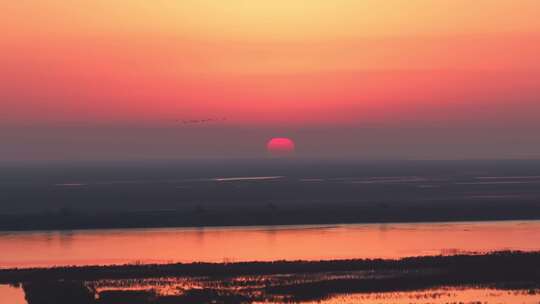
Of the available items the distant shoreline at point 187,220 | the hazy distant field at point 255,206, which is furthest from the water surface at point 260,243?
the hazy distant field at point 255,206

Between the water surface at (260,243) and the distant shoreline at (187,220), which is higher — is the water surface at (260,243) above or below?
below

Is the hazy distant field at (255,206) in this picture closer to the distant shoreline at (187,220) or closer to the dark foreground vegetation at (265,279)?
the distant shoreline at (187,220)

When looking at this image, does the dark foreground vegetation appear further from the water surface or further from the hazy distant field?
the hazy distant field

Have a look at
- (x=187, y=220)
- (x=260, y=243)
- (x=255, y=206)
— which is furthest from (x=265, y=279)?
(x=255, y=206)

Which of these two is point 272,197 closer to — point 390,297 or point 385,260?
point 385,260

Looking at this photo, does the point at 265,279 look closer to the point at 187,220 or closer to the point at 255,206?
the point at 187,220

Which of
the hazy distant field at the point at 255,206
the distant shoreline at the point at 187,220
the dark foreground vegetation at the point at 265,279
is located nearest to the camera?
the dark foreground vegetation at the point at 265,279

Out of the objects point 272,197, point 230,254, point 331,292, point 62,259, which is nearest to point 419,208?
point 272,197

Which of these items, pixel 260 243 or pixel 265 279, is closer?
pixel 265 279

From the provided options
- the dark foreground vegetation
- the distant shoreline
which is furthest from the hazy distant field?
the dark foreground vegetation
